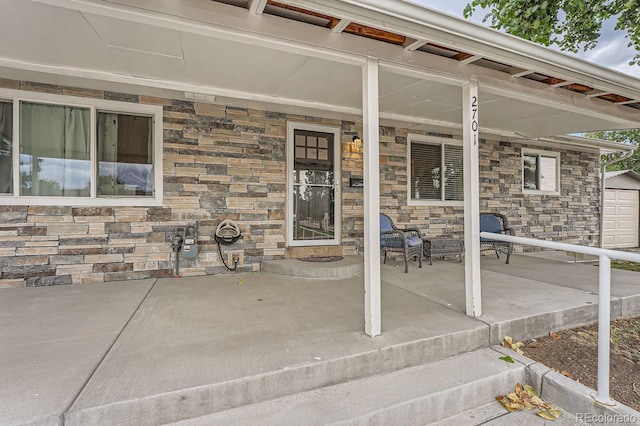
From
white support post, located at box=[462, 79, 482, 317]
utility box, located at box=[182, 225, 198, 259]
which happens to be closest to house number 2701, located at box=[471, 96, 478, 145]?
white support post, located at box=[462, 79, 482, 317]

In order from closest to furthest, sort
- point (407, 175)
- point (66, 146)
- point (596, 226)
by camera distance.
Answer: point (66, 146)
point (407, 175)
point (596, 226)

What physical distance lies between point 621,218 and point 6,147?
41.7 ft

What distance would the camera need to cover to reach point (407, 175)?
5.54 metres

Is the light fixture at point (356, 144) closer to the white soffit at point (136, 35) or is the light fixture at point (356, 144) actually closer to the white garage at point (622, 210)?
the white soffit at point (136, 35)

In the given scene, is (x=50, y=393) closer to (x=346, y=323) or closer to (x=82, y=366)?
(x=82, y=366)

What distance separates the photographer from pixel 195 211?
4168 millimetres

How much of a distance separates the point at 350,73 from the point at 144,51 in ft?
6.15

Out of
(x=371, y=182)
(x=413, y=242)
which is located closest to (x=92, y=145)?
(x=371, y=182)

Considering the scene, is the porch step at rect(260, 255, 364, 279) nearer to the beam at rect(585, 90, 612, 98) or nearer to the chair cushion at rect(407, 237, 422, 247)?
the chair cushion at rect(407, 237, 422, 247)

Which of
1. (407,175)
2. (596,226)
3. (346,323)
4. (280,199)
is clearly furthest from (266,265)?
(596,226)

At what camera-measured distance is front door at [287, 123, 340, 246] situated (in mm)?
4684

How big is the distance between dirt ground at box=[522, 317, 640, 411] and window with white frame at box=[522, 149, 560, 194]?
449cm

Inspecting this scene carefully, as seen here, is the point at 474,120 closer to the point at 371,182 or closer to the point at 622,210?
the point at 371,182

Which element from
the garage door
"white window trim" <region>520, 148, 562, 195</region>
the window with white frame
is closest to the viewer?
"white window trim" <region>520, 148, 562, 195</region>
